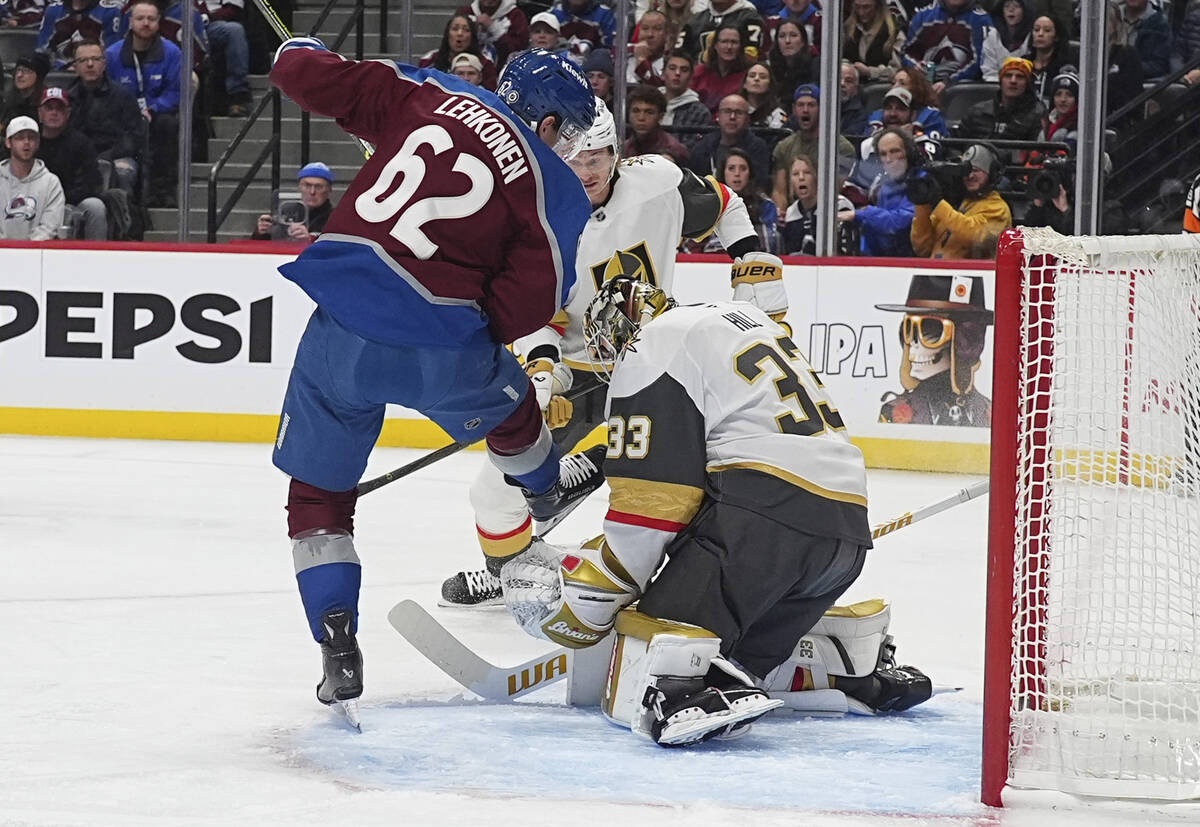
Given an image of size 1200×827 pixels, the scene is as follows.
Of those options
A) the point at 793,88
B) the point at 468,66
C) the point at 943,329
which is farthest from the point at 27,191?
the point at 943,329

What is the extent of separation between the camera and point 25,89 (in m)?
7.27

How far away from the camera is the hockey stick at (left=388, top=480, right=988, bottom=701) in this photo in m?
2.73

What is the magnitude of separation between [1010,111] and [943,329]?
3.33 feet

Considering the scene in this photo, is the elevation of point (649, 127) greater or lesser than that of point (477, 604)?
greater

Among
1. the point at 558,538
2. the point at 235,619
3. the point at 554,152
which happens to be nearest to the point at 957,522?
the point at 558,538

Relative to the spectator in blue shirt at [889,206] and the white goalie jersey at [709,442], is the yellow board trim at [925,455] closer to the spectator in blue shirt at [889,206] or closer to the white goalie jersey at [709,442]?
the spectator in blue shirt at [889,206]

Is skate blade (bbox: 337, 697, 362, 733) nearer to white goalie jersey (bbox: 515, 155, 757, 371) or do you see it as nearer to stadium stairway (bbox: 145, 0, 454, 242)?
white goalie jersey (bbox: 515, 155, 757, 371)

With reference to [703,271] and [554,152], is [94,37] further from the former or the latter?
[554,152]

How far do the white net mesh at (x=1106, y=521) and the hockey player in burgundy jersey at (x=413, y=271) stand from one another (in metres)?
0.75

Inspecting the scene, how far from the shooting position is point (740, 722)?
2371 millimetres

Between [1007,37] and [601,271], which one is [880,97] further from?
[601,271]

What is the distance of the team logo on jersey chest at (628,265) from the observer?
11.8ft

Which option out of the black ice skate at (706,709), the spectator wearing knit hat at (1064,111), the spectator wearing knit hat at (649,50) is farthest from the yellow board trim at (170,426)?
the black ice skate at (706,709)

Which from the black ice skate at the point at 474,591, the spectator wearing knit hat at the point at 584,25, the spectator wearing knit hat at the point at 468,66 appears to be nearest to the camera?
the black ice skate at the point at 474,591
